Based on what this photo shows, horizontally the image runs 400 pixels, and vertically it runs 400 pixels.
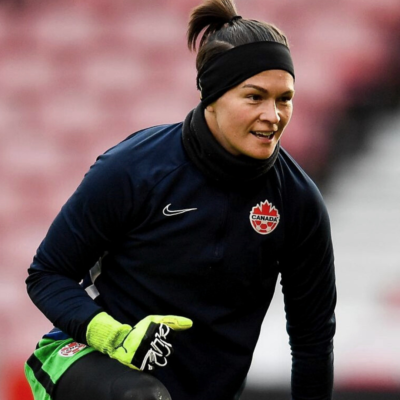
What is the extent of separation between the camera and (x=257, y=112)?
182cm

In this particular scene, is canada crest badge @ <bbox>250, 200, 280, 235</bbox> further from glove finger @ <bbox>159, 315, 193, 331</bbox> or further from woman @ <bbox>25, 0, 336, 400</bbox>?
glove finger @ <bbox>159, 315, 193, 331</bbox>

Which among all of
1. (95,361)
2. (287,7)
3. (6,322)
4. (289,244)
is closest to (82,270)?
(95,361)

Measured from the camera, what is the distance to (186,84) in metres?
3.30

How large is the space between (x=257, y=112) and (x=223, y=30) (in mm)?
198

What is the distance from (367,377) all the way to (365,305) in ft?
0.77

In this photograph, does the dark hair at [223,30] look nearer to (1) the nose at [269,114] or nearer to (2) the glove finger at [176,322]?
(1) the nose at [269,114]

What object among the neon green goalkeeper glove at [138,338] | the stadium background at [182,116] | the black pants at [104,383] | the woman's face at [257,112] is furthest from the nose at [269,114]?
the stadium background at [182,116]

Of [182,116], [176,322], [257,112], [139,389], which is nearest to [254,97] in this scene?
[257,112]

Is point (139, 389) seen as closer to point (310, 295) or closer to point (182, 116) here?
point (310, 295)

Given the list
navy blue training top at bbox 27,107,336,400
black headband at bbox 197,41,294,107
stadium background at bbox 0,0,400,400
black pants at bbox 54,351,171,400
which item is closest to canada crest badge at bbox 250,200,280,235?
navy blue training top at bbox 27,107,336,400

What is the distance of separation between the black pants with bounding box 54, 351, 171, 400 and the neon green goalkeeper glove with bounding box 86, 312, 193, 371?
0.09ft

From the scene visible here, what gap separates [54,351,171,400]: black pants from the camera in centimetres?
173

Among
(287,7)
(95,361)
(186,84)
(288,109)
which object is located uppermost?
(287,7)

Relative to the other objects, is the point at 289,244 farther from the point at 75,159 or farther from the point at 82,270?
the point at 75,159
